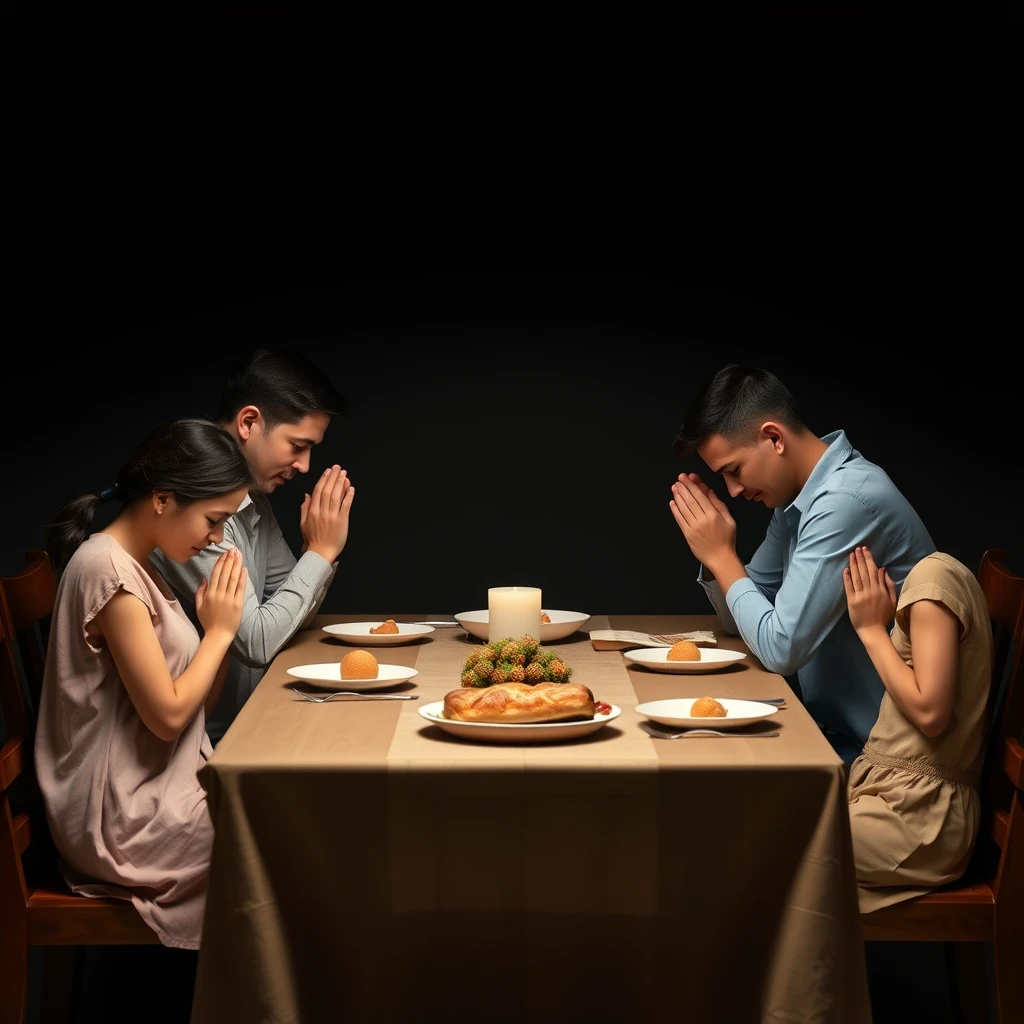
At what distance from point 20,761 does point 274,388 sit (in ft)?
3.29

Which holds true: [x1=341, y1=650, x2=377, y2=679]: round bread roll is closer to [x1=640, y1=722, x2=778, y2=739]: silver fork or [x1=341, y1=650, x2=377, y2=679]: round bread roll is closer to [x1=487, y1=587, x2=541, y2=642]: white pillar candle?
[x1=487, y1=587, x2=541, y2=642]: white pillar candle

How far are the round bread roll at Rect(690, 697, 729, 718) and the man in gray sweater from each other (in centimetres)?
99

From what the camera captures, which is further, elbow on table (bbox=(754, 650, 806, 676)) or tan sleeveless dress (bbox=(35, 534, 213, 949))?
elbow on table (bbox=(754, 650, 806, 676))

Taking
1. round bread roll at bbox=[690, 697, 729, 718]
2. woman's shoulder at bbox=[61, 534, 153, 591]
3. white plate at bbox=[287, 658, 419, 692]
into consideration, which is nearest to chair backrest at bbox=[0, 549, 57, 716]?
woman's shoulder at bbox=[61, 534, 153, 591]

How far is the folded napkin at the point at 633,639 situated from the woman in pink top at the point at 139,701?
0.70 m

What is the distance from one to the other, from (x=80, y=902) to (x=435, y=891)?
27.0 inches

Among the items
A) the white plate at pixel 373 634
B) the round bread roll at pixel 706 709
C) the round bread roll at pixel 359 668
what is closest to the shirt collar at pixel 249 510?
the white plate at pixel 373 634

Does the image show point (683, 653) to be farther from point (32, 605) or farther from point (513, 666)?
point (32, 605)

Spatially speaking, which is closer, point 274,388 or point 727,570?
point 727,570

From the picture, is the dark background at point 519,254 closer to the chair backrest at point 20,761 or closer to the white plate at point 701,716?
the chair backrest at point 20,761

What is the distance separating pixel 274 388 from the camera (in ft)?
9.31

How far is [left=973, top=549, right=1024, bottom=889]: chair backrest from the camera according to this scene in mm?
2117

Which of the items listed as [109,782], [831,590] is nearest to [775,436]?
[831,590]

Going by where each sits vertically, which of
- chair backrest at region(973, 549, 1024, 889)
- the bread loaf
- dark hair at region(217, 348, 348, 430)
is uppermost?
dark hair at region(217, 348, 348, 430)
